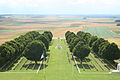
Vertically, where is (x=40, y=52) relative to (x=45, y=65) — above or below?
above

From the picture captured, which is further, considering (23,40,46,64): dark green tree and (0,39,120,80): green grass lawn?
(23,40,46,64): dark green tree

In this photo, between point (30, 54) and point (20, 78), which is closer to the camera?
point (20, 78)

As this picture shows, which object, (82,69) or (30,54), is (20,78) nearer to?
(30,54)

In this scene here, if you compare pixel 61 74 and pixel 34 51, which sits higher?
pixel 34 51

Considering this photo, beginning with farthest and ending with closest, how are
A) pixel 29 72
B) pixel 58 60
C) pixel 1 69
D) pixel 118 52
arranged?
pixel 58 60 → pixel 118 52 → pixel 1 69 → pixel 29 72

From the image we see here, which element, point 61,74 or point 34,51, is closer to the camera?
point 61,74

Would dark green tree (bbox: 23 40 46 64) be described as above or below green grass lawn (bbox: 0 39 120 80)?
above

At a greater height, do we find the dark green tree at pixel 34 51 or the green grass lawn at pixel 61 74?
the dark green tree at pixel 34 51

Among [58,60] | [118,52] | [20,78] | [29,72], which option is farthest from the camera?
[58,60]

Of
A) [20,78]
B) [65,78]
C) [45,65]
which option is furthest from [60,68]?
[20,78]

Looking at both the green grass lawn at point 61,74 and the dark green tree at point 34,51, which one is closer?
the green grass lawn at point 61,74

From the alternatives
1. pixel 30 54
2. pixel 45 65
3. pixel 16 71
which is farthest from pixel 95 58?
pixel 16 71
